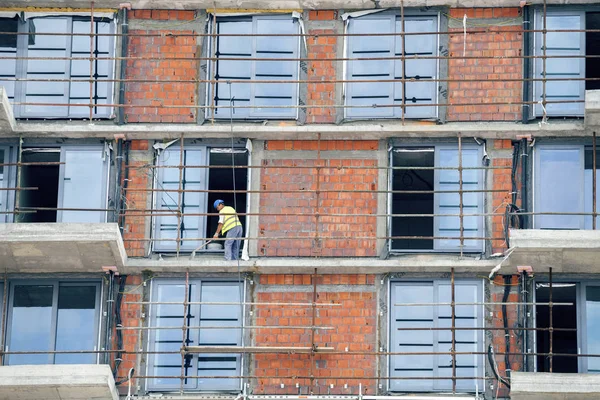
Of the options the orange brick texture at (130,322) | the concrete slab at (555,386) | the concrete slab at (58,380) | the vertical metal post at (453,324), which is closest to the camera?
the concrete slab at (555,386)

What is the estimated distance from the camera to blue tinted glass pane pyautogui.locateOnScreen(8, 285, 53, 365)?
3359 centimetres

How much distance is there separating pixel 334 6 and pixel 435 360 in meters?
6.42

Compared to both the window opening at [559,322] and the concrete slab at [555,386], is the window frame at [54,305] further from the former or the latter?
the window opening at [559,322]

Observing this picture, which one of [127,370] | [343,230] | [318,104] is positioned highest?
[318,104]

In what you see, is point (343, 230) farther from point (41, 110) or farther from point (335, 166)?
point (41, 110)

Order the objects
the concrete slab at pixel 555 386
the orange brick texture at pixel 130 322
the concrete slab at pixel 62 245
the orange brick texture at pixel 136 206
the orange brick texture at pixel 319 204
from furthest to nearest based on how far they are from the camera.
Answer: the orange brick texture at pixel 136 206 → the orange brick texture at pixel 319 204 → the orange brick texture at pixel 130 322 → the concrete slab at pixel 62 245 → the concrete slab at pixel 555 386

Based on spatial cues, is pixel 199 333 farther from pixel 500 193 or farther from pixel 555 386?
pixel 555 386

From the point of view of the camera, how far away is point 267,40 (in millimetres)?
34531

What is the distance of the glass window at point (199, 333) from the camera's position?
3325 cm

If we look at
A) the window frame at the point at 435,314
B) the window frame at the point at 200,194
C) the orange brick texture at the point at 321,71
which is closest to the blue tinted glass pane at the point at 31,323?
the window frame at the point at 200,194

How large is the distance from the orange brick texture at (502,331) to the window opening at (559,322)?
14.9 inches

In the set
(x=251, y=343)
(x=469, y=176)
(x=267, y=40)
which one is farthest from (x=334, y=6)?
(x=251, y=343)

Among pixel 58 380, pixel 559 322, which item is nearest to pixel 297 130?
pixel 559 322

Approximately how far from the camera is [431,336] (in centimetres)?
3328
